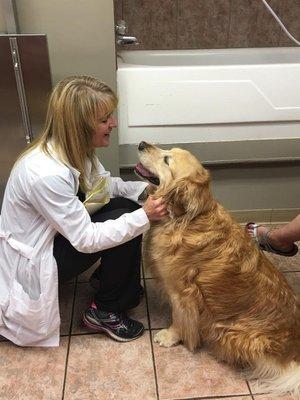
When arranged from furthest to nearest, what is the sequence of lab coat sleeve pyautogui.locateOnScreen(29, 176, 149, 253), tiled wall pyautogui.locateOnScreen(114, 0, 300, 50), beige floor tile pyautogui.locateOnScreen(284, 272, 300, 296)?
tiled wall pyautogui.locateOnScreen(114, 0, 300, 50)
beige floor tile pyautogui.locateOnScreen(284, 272, 300, 296)
lab coat sleeve pyautogui.locateOnScreen(29, 176, 149, 253)

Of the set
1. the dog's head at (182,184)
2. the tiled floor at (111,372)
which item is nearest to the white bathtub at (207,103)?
the dog's head at (182,184)

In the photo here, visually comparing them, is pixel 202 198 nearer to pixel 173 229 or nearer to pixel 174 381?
pixel 173 229

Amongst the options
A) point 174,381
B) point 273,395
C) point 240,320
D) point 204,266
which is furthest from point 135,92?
point 273,395

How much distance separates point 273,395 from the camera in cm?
137

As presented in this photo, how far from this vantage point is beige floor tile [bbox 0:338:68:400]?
1371 millimetres

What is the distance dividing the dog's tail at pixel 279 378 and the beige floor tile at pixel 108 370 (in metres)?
0.39

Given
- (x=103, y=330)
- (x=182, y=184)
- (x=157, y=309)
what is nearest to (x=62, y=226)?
(x=182, y=184)

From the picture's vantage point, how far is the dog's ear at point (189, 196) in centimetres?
135

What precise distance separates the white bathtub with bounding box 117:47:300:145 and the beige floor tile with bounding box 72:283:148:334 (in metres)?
0.76

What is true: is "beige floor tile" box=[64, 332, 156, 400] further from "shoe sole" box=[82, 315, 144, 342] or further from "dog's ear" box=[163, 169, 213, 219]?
"dog's ear" box=[163, 169, 213, 219]

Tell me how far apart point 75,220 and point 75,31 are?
0.87 meters

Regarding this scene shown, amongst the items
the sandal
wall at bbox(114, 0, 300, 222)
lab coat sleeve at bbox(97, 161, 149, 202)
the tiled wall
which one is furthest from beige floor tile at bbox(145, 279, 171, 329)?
the tiled wall

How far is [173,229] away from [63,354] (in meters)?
0.65

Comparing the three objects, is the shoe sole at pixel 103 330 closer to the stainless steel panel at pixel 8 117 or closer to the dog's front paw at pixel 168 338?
the dog's front paw at pixel 168 338
